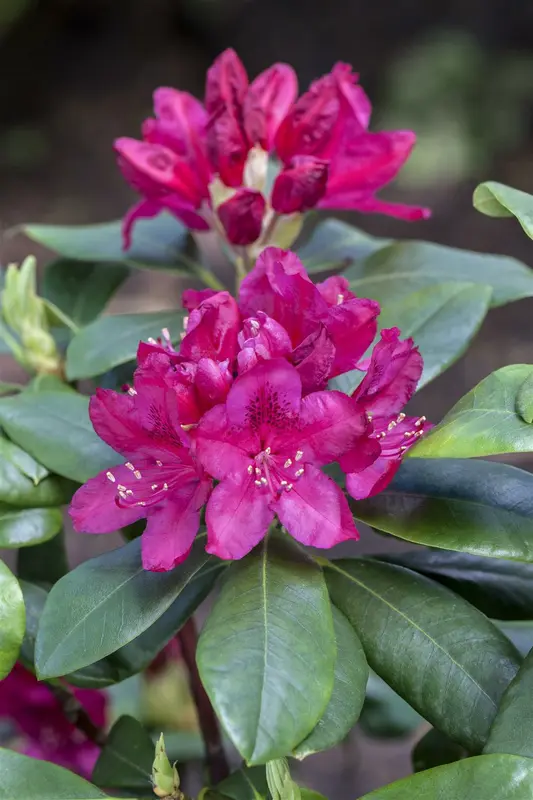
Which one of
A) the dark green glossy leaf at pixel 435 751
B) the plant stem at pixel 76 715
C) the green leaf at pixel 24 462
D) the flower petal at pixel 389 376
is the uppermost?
the flower petal at pixel 389 376

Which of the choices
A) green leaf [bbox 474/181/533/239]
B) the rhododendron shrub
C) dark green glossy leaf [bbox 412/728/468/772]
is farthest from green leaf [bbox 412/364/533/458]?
dark green glossy leaf [bbox 412/728/468/772]

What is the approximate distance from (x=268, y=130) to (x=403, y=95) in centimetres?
302

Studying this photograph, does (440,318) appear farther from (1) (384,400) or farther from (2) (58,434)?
(2) (58,434)

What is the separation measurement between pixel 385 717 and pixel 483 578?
424mm

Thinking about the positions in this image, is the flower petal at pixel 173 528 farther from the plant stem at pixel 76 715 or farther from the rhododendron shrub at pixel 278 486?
the plant stem at pixel 76 715

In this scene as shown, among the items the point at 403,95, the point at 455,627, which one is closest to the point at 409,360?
the point at 455,627

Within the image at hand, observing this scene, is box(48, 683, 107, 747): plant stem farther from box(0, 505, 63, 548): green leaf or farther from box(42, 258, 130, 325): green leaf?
box(42, 258, 130, 325): green leaf

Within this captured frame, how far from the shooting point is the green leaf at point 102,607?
577mm

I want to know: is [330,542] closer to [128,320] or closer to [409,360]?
[409,360]

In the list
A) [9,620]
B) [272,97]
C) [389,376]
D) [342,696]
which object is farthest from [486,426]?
[272,97]

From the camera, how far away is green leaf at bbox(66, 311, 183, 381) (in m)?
0.79

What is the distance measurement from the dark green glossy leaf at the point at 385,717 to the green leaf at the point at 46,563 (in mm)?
410

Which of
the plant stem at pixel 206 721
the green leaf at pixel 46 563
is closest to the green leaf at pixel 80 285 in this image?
the green leaf at pixel 46 563

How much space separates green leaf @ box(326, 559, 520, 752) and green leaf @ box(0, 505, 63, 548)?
0.25m
